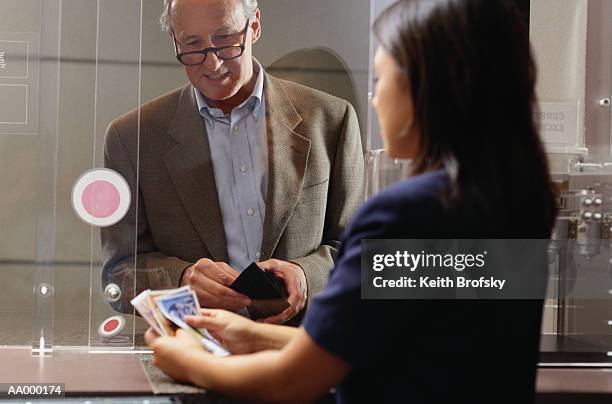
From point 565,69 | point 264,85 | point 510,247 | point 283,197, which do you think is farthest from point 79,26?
point 510,247

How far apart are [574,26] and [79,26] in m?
1.62

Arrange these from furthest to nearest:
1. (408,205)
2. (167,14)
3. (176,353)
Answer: (167,14), (176,353), (408,205)

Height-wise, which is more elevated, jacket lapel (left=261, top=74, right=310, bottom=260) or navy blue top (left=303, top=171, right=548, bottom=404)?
jacket lapel (left=261, top=74, right=310, bottom=260)

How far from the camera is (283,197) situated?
2.80 meters

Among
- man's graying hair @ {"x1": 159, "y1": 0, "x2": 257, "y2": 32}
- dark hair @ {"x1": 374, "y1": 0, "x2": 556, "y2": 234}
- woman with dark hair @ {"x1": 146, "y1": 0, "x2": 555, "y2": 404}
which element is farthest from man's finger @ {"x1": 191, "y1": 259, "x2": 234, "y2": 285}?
dark hair @ {"x1": 374, "y1": 0, "x2": 556, "y2": 234}

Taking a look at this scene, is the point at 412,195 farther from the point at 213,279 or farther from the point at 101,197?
the point at 101,197

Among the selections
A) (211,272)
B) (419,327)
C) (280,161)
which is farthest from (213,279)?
(419,327)

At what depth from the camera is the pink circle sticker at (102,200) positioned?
2791mm

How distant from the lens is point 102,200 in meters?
2.81

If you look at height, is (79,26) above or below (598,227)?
above

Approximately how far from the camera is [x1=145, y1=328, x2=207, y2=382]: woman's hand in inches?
66.2

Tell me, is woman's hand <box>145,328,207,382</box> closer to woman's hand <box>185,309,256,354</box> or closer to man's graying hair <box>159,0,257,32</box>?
woman's hand <box>185,309,256,354</box>

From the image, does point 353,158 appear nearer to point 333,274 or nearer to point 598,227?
point 598,227

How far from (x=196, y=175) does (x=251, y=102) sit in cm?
29
